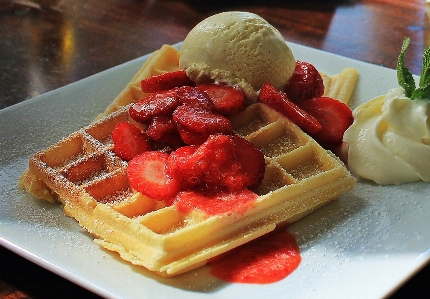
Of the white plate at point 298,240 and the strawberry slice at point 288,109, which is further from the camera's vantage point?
the strawberry slice at point 288,109

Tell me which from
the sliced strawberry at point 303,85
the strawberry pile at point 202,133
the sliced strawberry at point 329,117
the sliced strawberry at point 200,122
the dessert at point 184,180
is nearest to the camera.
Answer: the dessert at point 184,180

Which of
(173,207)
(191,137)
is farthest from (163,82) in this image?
(173,207)

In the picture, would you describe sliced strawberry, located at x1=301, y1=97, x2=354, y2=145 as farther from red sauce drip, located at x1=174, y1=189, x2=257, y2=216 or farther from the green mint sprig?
red sauce drip, located at x1=174, y1=189, x2=257, y2=216

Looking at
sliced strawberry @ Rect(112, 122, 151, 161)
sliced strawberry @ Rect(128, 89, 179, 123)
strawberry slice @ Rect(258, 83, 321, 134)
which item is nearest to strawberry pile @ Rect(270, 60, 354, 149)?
strawberry slice @ Rect(258, 83, 321, 134)

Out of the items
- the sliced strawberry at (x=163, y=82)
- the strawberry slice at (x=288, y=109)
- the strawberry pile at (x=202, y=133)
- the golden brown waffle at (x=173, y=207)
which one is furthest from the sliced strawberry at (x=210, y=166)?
the sliced strawberry at (x=163, y=82)

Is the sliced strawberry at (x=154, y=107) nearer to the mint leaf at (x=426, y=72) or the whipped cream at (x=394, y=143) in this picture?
the whipped cream at (x=394, y=143)
